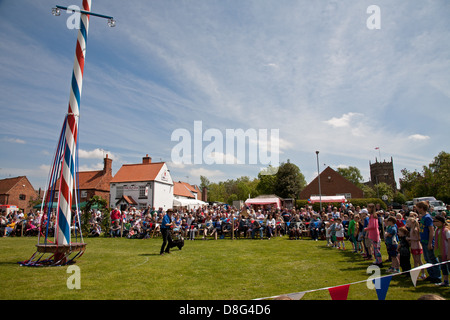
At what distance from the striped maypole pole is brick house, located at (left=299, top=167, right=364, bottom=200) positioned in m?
47.9

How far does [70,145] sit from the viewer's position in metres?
8.76

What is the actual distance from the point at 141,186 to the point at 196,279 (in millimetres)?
40451

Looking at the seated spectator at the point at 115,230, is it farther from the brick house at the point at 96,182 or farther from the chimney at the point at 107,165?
the chimney at the point at 107,165

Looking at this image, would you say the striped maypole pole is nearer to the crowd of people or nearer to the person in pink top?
the crowd of people

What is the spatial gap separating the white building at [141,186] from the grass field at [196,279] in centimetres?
3513

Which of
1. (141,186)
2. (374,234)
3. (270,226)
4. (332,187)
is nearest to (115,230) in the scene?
(270,226)

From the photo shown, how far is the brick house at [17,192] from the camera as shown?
53959 mm

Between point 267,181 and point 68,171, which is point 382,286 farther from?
point 267,181

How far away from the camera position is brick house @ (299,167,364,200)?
50.3 metres

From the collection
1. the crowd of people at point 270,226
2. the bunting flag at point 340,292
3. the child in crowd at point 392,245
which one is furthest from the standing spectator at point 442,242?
the bunting flag at point 340,292
